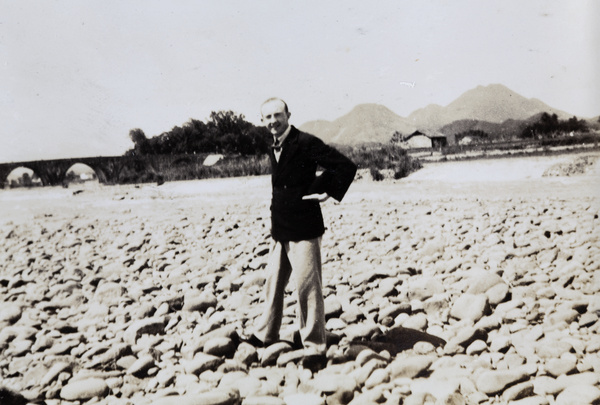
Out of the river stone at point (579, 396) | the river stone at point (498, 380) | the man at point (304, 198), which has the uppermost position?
the man at point (304, 198)

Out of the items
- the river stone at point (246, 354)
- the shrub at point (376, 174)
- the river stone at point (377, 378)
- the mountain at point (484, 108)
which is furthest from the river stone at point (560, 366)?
the shrub at point (376, 174)

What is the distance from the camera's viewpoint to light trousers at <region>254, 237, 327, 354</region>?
2420mm

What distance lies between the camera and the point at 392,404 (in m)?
2.28

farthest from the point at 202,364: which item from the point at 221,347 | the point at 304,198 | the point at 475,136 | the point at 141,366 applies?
the point at 475,136

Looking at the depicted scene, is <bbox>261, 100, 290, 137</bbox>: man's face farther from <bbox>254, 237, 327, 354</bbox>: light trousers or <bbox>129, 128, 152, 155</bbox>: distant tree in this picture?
<bbox>129, 128, 152, 155</bbox>: distant tree

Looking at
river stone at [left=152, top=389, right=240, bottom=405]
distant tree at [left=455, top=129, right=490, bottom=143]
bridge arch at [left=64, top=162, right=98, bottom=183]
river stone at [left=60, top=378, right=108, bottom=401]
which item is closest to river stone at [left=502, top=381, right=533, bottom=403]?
river stone at [left=152, top=389, right=240, bottom=405]

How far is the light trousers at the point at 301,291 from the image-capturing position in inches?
95.3

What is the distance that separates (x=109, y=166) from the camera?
4281 millimetres

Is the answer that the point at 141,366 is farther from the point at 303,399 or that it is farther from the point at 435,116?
the point at 435,116

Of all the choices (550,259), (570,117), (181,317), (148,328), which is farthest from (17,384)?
(570,117)

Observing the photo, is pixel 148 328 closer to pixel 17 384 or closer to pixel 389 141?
pixel 17 384

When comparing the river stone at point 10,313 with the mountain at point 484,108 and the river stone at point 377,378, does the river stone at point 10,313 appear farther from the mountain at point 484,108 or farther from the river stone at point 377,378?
the mountain at point 484,108

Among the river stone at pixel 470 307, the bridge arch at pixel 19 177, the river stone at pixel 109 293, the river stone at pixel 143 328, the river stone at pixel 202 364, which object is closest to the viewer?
the river stone at pixel 202 364

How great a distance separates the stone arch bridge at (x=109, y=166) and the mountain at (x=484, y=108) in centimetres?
200
